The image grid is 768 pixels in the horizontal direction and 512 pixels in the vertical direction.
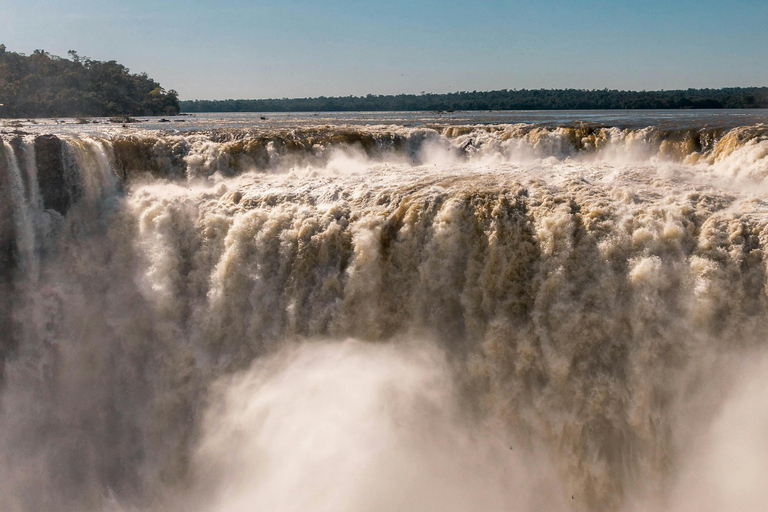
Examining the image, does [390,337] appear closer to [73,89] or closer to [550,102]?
[73,89]

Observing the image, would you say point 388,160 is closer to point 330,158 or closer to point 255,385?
point 330,158

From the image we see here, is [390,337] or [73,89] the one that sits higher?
[73,89]

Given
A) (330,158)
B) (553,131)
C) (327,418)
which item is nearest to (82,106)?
(330,158)

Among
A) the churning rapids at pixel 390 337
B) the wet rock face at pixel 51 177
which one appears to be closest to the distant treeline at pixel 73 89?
the wet rock face at pixel 51 177

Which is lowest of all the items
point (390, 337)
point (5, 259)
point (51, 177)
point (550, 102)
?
point (390, 337)

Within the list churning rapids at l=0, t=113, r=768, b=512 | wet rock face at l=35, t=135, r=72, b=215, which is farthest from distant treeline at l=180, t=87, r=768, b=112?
wet rock face at l=35, t=135, r=72, b=215

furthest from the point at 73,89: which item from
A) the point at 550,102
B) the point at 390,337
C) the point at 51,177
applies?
the point at 390,337
